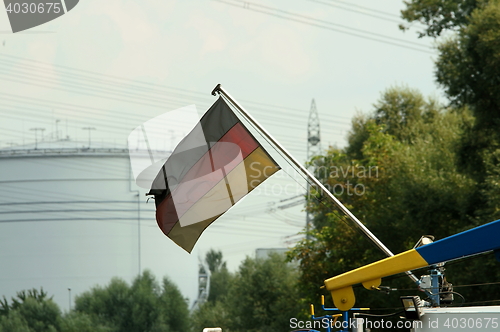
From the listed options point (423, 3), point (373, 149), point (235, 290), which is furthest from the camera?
point (235, 290)

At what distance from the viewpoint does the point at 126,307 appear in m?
55.8

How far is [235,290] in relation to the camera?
50.8m

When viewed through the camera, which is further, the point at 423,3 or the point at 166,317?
the point at 166,317

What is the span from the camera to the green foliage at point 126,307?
181ft

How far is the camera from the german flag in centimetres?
862

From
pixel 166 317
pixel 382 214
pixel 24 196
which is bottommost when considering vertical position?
pixel 166 317

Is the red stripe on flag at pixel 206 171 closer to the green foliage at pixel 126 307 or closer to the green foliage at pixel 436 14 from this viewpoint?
the green foliage at pixel 436 14

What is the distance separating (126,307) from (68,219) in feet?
29.3

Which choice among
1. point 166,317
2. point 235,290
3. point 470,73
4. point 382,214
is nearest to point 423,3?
point 470,73

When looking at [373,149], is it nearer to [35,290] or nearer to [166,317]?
[166,317]

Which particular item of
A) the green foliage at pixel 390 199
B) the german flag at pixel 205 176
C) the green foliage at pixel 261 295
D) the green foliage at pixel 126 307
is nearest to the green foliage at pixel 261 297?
the green foliage at pixel 261 295

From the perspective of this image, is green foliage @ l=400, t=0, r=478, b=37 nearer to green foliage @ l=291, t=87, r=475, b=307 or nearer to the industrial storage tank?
green foliage @ l=291, t=87, r=475, b=307

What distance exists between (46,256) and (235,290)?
16788 mm

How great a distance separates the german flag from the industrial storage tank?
48.7 m
